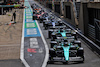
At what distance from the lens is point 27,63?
12156 mm

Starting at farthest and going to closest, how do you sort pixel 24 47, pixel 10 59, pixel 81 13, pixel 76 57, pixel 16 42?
1. pixel 81 13
2. pixel 16 42
3. pixel 24 47
4. pixel 10 59
5. pixel 76 57

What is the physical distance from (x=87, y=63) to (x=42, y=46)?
5.63 m

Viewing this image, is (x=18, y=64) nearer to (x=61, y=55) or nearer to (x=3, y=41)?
(x=61, y=55)

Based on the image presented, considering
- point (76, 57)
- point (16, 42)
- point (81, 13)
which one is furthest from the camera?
point (81, 13)

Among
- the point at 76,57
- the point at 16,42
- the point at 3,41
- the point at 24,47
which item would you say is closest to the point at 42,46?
the point at 24,47

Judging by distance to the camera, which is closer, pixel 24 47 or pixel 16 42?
pixel 24 47

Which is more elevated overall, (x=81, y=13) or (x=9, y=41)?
(x=81, y=13)

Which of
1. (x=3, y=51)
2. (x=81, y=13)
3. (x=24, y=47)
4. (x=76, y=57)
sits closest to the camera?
(x=76, y=57)

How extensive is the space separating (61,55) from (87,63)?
58.2 inches

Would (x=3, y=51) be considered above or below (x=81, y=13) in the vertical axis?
below

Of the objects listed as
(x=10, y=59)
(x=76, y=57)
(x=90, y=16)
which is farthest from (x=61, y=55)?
(x=90, y=16)

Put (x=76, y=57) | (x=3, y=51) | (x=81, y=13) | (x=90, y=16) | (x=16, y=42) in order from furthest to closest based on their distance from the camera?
(x=81, y=13) < (x=90, y=16) < (x=16, y=42) < (x=3, y=51) < (x=76, y=57)

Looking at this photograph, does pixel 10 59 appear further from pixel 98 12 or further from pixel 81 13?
pixel 81 13

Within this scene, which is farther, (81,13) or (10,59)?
(81,13)
